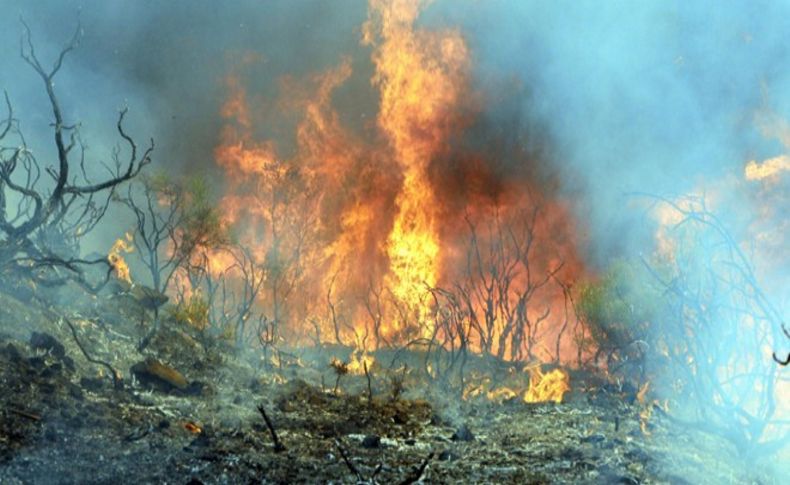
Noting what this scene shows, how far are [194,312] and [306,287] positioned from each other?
14790 mm

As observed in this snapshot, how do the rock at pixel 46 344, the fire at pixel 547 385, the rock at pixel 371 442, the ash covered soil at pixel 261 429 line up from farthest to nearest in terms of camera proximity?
the fire at pixel 547 385 < the rock at pixel 46 344 < the rock at pixel 371 442 < the ash covered soil at pixel 261 429

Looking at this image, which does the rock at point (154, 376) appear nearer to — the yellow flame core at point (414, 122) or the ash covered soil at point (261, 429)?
the ash covered soil at point (261, 429)

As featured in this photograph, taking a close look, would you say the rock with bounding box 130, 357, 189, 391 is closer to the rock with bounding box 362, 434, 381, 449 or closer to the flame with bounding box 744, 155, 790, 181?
the rock with bounding box 362, 434, 381, 449

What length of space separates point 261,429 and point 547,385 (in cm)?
1457

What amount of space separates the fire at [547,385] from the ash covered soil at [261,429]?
3343 millimetres

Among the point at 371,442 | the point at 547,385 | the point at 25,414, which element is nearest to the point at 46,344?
the point at 25,414

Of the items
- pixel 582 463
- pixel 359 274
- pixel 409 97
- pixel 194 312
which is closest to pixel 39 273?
pixel 194 312

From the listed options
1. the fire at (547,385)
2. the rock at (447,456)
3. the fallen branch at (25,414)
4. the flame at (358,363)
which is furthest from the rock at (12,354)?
the fire at (547,385)

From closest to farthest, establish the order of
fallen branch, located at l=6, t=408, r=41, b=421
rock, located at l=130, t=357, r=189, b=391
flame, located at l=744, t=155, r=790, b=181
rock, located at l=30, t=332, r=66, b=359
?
1. fallen branch, located at l=6, t=408, r=41, b=421
2. rock, located at l=30, t=332, r=66, b=359
3. rock, located at l=130, t=357, r=189, b=391
4. flame, located at l=744, t=155, r=790, b=181

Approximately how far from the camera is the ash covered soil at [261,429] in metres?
9.79

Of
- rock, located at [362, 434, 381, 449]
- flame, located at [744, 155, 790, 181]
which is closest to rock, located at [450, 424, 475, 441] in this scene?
rock, located at [362, 434, 381, 449]

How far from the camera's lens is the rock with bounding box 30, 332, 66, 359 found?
13.8 metres

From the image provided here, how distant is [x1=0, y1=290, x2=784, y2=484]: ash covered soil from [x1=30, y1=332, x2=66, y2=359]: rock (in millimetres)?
31

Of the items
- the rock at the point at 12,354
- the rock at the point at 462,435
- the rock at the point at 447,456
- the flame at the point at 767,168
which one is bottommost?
the rock at the point at 447,456
